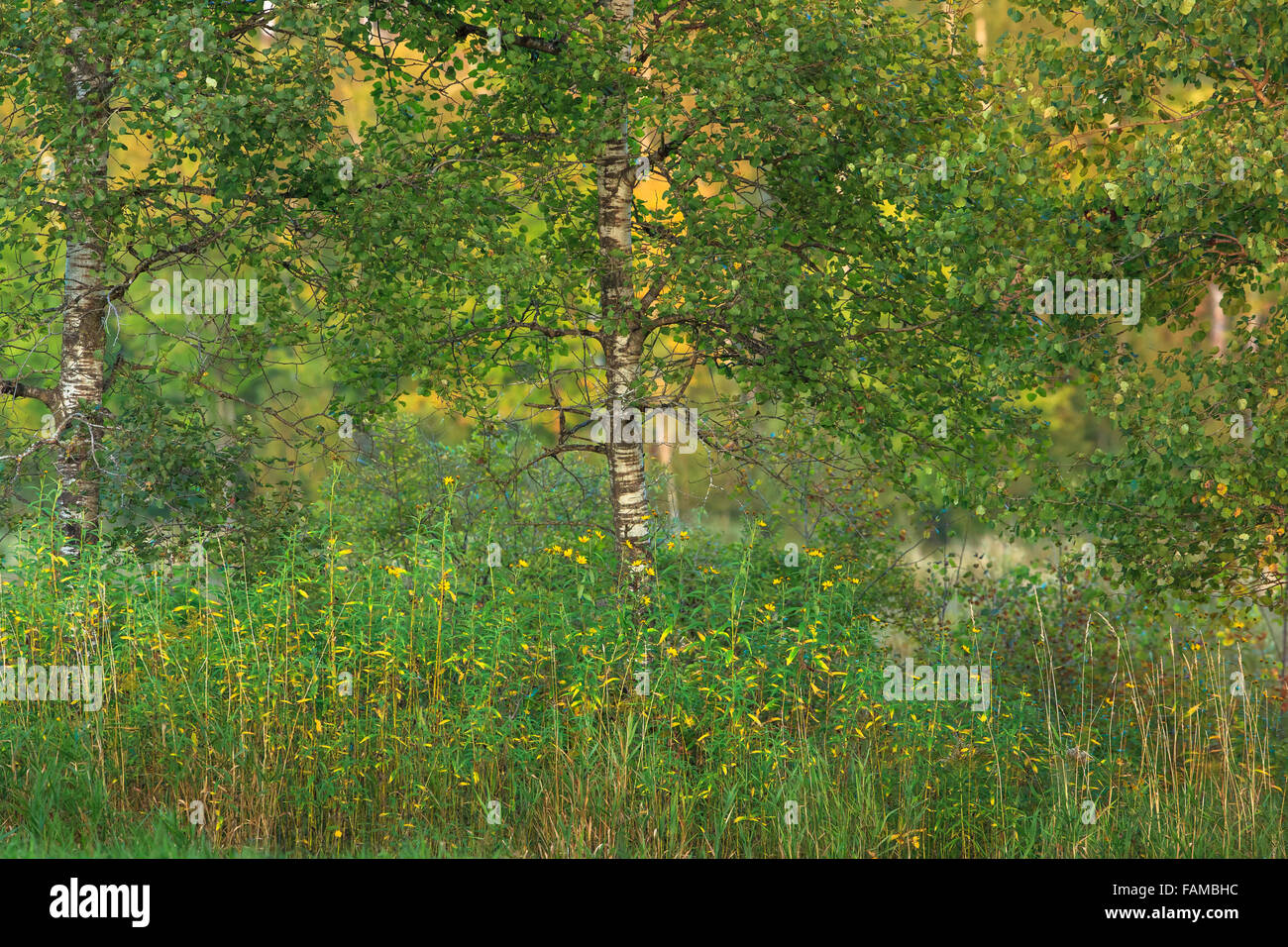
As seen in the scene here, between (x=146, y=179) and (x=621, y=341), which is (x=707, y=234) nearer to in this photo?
(x=621, y=341)

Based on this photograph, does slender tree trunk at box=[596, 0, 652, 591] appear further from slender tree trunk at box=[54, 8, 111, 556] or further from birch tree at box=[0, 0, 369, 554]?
slender tree trunk at box=[54, 8, 111, 556]

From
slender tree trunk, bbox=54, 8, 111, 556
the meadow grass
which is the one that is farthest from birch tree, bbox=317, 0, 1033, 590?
slender tree trunk, bbox=54, 8, 111, 556

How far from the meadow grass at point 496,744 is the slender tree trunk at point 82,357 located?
3.38 feet

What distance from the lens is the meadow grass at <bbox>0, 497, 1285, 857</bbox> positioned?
7.04 m

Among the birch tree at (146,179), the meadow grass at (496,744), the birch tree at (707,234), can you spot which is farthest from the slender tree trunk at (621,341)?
the birch tree at (146,179)

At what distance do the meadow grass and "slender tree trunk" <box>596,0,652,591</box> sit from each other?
1.21 metres

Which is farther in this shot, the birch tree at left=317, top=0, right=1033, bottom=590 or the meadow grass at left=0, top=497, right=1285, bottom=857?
the birch tree at left=317, top=0, right=1033, bottom=590

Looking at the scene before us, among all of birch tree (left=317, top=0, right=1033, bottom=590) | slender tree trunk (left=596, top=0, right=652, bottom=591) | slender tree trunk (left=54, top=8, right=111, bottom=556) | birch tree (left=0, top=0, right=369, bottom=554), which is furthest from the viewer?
slender tree trunk (left=596, top=0, right=652, bottom=591)

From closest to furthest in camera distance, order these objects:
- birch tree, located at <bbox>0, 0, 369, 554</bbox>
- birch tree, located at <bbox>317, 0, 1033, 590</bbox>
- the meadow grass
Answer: the meadow grass → birch tree, located at <bbox>0, 0, 369, 554</bbox> → birch tree, located at <bbox>317, 0, 1033, 590</bbox>

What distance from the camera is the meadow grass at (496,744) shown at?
7043 millimetres

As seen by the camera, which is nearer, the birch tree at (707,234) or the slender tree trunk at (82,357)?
the birch tree at (707,234)

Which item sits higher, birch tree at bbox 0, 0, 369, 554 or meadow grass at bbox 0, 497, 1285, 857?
birch tree at bbox 0, 0, 369, 554

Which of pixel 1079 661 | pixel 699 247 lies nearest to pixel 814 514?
pixel 1079 661

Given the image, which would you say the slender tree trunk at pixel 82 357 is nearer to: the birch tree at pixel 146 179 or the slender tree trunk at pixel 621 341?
the birch tree at pixel 146 179
